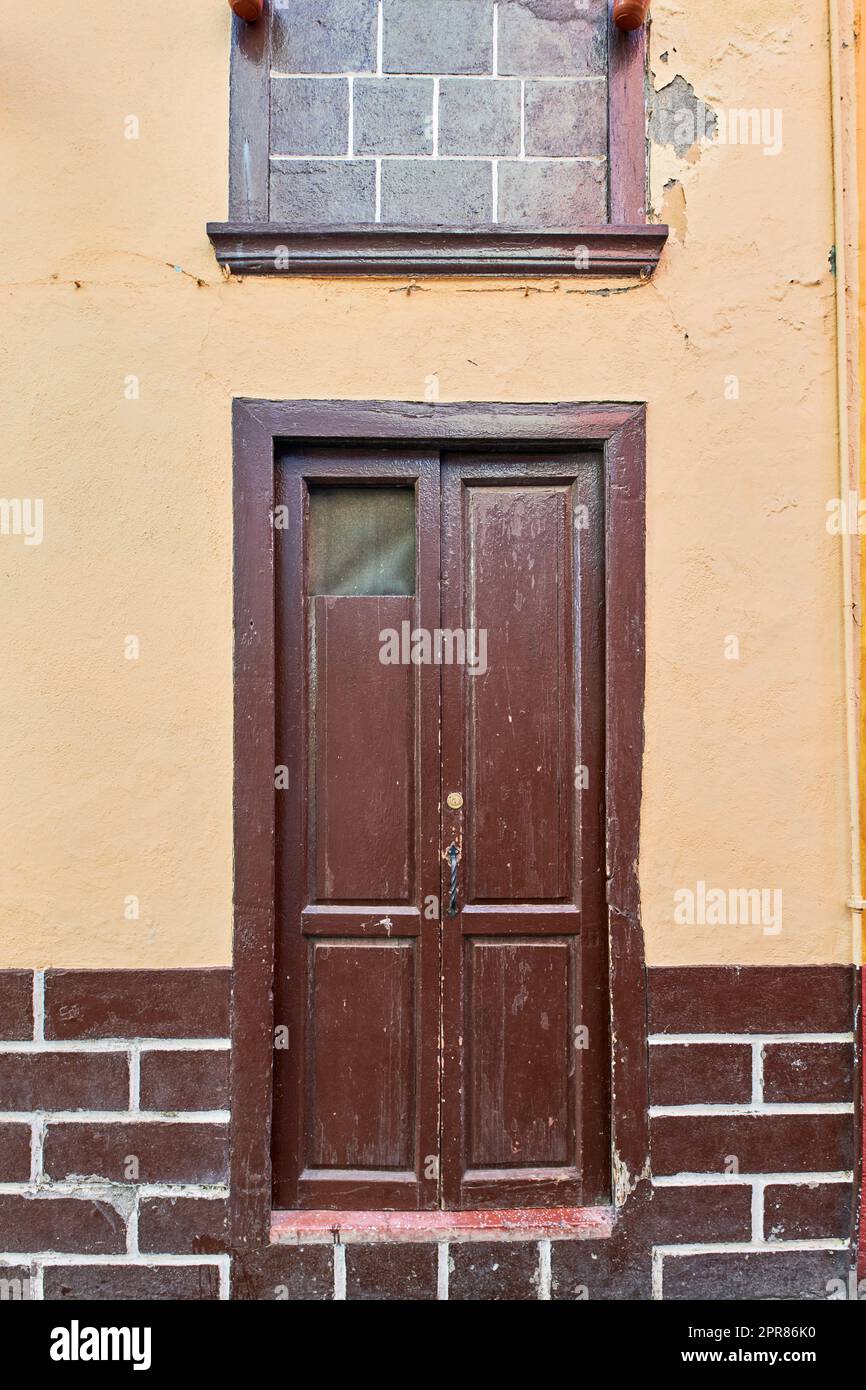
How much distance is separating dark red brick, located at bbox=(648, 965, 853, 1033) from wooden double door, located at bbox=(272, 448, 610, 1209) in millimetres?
221

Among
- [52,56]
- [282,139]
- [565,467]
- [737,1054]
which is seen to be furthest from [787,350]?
[52,56]

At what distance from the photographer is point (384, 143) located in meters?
2.83

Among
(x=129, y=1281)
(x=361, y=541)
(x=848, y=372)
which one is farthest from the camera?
(x=361, y=541)

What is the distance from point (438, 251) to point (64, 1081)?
3007mm

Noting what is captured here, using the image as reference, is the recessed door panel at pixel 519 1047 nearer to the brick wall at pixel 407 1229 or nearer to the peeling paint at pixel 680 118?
the brick wall at pixel 407 1229

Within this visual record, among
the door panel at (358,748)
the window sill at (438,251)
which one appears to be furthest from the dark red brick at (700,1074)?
the window sill at (438,251)

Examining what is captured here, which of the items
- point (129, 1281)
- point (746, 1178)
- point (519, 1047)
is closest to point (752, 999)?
point (746, 1178)

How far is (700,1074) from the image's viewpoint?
2.73 metres

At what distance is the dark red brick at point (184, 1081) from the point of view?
270cm

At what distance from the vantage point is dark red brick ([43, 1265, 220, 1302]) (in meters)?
2.67

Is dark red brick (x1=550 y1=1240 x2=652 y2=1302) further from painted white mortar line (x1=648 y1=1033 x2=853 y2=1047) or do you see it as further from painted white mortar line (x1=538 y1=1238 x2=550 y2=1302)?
painted white mortar line (x1=648 y1=1033 x2=853 y2=1047)

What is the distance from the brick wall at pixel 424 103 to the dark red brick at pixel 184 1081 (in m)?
2.84

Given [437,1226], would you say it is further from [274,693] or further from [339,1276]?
[274,693]

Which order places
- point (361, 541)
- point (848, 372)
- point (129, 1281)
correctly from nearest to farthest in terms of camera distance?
point (129, 1281), point (848, 372), point (361, 541)
